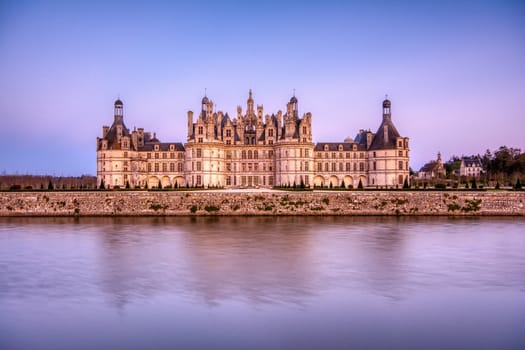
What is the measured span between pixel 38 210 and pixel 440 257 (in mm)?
30735

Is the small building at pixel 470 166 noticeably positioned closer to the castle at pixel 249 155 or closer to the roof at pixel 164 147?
the castle at pixel 249 155

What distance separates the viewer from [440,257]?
21531mm

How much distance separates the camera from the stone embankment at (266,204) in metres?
36.8

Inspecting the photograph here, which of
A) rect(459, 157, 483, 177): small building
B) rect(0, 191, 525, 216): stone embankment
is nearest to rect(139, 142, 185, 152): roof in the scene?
rect(0, 191, 525, 216): stone embankment

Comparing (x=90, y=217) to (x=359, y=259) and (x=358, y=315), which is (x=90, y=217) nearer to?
(x=359, y=259)

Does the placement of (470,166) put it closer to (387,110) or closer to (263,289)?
(387,110)

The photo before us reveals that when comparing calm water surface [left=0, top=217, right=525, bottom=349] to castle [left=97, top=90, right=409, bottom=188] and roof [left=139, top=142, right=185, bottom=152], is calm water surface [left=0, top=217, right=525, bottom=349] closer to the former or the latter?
castle [left=97, top=90, right=409, bottom=188]

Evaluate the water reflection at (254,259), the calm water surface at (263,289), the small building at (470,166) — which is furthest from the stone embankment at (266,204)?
the small building at (470,166)

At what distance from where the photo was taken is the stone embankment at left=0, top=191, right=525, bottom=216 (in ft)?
121

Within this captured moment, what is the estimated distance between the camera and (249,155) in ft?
210

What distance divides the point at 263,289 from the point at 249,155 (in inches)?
1904

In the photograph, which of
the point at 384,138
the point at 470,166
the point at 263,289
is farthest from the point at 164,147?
the point at 470,166

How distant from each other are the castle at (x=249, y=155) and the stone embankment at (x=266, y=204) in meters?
21.5

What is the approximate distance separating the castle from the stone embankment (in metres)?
21.5
